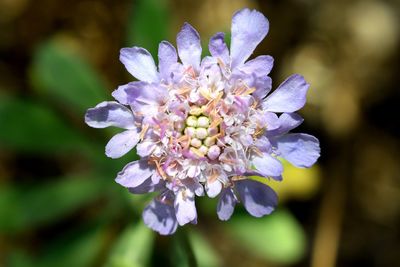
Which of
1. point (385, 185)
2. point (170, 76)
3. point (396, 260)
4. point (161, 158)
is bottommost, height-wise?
point (396, 260)

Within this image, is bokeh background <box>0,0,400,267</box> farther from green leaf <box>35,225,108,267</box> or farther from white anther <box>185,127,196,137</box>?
white anther <box>185,127,196,137</box>

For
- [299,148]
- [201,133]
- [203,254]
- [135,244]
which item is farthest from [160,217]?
[203,254]

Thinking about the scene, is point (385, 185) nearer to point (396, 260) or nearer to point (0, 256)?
point (396, 260)

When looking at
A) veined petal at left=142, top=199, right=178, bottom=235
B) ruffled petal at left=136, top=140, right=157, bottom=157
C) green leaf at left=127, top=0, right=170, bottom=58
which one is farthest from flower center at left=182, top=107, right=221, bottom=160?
green leaf at left=127, top=0, right=170, bottom=58

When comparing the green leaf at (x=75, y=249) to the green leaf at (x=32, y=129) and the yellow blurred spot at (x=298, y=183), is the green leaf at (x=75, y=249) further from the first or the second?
the yellow blurred spot at (x=298, y=183)

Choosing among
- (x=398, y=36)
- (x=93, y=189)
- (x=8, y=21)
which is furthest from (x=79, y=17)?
(x=398, y=36)

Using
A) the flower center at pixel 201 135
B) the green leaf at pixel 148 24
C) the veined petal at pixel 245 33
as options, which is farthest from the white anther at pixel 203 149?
the green leaf at pixel 148 24
